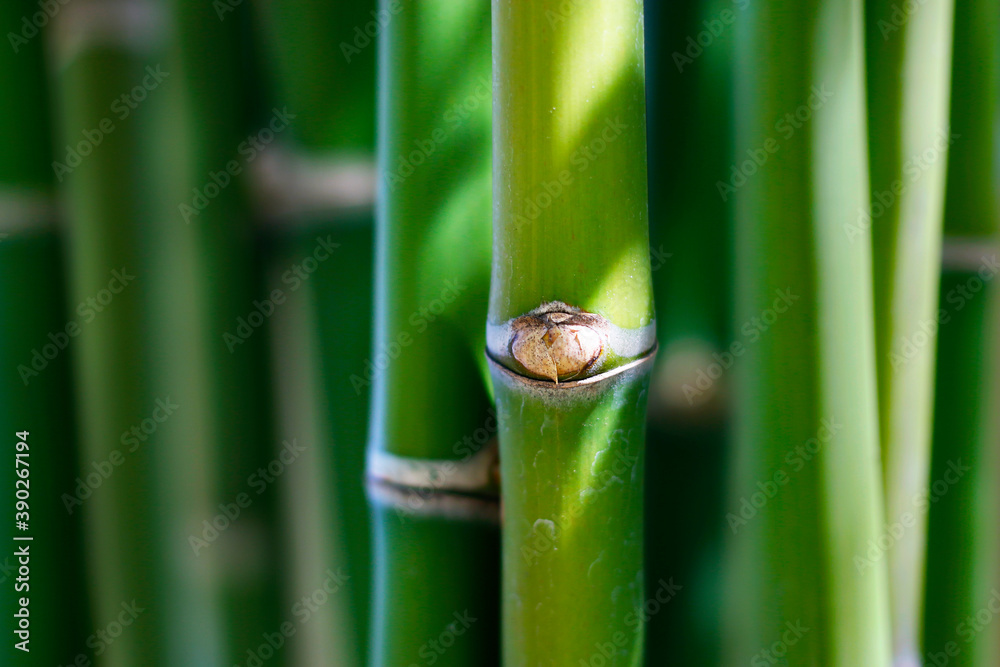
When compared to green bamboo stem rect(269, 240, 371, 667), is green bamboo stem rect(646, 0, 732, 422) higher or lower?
higher

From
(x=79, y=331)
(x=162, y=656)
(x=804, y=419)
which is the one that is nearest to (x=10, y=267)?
(x=79, y=331)

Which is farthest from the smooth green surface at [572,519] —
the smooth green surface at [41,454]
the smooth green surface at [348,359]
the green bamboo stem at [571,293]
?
the smooth green surface at [41,454]

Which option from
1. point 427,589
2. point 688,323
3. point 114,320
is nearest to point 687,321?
point 688,323

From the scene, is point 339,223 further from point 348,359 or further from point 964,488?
point 964,488

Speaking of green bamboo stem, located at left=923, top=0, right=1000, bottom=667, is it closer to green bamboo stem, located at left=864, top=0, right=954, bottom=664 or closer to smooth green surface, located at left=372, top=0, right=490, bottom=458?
green bamboo stem, located at left=864, top=0, right=954, bottom=664

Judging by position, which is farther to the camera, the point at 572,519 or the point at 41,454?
the point at 41,454

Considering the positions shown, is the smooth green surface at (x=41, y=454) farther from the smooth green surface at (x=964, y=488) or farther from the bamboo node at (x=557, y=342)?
the smooth green surface at (x=964, y=488)

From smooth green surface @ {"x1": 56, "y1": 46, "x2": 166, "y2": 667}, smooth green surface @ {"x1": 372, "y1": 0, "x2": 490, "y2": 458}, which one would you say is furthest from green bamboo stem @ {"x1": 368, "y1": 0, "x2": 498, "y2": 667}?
smooth green surface @ {"x1": 56, "y1": 46, "x2": 166, "y2": 667}
